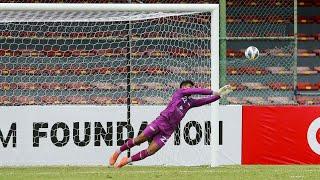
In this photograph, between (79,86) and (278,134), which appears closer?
(278,134)

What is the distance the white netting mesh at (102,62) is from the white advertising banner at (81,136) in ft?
1.89

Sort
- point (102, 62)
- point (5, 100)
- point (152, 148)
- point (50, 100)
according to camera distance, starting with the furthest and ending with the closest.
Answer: point (102, 62), point (50, 100), point (5, 100), point (152, 148)

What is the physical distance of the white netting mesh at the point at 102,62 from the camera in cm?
1750

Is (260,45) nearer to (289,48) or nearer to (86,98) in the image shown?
(289,48)

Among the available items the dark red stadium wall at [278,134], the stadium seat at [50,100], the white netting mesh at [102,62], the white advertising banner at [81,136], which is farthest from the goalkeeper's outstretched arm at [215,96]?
the stadium seat at [50,100]

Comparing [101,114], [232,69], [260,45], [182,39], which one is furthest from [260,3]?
[101,114]

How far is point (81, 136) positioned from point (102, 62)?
208 cm

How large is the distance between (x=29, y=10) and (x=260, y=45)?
7.67 metres

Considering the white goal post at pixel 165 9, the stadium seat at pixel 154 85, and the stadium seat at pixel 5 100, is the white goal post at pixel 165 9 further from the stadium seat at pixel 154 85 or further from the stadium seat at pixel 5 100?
the stadium seat at pixel 154 85

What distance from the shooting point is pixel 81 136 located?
1681cm

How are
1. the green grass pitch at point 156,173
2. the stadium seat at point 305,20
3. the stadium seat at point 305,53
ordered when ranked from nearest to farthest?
the green grass pitch at point 156,173, the stadium seat at point 305,53, the stadium seat at point 305,20

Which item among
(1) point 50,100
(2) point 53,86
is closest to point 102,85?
(2) point 53,86

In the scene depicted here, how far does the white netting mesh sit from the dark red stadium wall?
124 centimetres

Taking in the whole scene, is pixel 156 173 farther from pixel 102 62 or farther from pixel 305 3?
pixel 305 3
